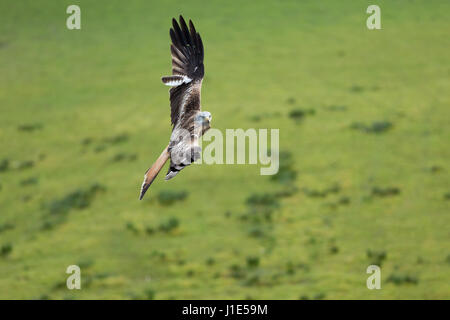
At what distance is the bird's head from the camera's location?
974 centimetres

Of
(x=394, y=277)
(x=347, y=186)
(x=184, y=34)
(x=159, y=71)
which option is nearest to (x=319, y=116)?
(x=347, y=186)

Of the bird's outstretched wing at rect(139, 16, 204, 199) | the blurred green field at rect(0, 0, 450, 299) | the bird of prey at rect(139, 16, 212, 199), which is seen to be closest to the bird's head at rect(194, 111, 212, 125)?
the bird of prey at rect(139, 16, 212, 199)

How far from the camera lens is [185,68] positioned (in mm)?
11797

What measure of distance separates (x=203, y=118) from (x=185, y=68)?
84.2 inches

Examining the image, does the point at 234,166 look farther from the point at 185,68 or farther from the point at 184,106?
the point at 184,106

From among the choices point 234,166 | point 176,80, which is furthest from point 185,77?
point 234,166

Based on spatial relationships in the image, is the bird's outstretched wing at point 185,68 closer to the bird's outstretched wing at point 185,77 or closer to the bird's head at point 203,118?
the bird's outstretched wing at point 185,77

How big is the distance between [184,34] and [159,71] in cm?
2077

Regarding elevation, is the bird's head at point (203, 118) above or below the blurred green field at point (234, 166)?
below

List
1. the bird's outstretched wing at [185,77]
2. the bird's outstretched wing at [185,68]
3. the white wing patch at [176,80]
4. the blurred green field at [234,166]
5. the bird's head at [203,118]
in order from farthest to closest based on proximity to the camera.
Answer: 1. the blurred green field at [234,166]
2. the white wing patch at [176,80]
3. the bird's outstretched wing at [185,68]
4. the bird's outstretched wing at [185,77]
5. the bird's head at [203,118]

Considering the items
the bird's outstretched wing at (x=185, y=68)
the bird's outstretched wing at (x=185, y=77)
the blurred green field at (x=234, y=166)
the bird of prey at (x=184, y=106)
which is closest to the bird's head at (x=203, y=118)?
the bird of prey at (x=184, y=106)

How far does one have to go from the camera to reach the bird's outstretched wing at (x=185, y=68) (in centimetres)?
1098

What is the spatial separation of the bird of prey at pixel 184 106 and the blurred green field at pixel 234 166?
10.6m

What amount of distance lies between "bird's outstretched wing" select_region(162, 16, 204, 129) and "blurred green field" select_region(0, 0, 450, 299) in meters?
10.5
